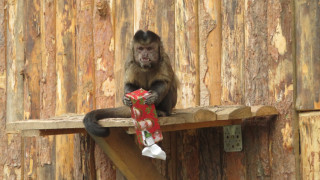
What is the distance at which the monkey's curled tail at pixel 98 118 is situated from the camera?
407 cm

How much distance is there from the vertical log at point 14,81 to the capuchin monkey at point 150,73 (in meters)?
2.23

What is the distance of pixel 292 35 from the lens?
440cm

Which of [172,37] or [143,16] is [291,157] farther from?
[143,16]

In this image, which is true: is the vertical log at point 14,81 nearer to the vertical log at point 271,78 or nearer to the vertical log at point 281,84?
the vertical log at point 271,78

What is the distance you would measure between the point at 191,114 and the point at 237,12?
1395mm

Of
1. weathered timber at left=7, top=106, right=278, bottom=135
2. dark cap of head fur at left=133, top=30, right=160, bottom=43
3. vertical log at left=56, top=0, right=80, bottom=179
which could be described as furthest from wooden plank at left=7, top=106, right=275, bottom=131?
vertical log at left=56, top=0, right=80, bottom=179

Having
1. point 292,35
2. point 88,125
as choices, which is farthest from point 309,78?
point 88,125

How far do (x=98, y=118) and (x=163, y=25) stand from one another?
1.53m

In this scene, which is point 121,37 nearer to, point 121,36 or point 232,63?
point 121,36

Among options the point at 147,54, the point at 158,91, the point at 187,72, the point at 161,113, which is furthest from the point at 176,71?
the point at 161,113

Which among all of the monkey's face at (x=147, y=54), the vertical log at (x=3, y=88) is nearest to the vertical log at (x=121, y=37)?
the monkey's face at (x=147, y=54)

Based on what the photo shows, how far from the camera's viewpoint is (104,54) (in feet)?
19.0

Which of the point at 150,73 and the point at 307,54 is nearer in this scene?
the point at 307,54

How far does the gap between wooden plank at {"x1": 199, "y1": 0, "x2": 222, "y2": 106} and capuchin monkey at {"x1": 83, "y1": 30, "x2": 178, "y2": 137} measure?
31 cm
